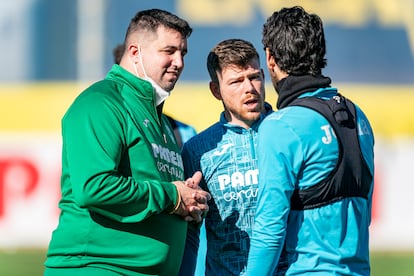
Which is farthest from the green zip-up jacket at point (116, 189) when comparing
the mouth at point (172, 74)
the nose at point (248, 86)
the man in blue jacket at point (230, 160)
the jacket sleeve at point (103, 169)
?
the nose at point (248, 86)

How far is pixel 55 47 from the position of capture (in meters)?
9.31

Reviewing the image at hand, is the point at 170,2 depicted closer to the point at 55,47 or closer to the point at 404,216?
the point at 55,47

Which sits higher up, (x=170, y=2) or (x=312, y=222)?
(x=170, y=2)

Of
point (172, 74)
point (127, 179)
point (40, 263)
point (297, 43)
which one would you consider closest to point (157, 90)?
point (172, 74)

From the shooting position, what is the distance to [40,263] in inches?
336

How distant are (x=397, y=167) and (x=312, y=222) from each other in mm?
6129

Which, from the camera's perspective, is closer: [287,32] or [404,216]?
[287,32]

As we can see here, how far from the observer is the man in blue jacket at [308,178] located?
3293mm

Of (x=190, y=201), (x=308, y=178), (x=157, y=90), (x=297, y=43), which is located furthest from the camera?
(x=157, y=90)

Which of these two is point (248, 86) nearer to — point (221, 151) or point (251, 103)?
point (251, 103)

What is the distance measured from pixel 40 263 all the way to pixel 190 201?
16.8 ft

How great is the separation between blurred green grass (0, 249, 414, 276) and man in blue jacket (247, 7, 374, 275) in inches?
199

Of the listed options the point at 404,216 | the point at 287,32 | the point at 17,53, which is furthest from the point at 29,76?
the point at 287,32

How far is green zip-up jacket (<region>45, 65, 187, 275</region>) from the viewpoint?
11.4ft
